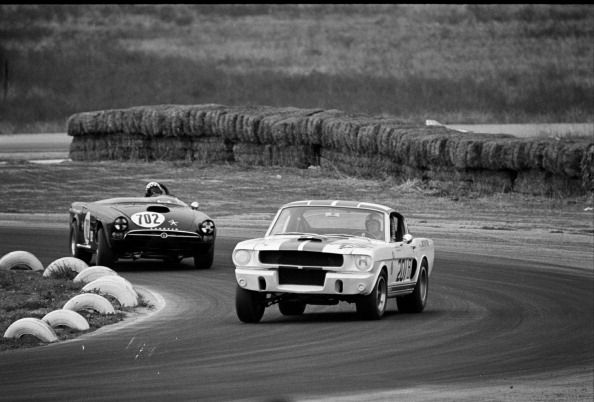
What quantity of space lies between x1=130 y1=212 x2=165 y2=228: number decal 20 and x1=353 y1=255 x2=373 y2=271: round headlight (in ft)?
16.7

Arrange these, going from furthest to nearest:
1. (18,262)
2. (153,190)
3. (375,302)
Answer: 1. (153,190)
2. (18,262)
3. (375,302)

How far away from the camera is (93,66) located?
58.5 metres

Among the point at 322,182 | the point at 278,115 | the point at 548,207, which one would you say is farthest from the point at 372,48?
the point at 548,207

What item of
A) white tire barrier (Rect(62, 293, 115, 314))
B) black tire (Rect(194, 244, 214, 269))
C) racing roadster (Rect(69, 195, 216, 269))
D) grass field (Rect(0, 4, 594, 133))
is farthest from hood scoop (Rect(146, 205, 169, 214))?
grass field (Rect(0, 4, 594, 133))

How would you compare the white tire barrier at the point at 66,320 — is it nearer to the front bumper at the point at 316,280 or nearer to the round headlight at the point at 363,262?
the front bumper at the point at 316,280

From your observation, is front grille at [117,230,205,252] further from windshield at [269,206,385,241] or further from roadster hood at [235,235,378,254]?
roadster hood at [235,235,378,254]

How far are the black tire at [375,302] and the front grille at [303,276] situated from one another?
464mm

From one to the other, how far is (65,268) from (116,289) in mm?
1992

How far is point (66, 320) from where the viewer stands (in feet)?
40.0

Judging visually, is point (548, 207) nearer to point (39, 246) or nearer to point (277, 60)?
point (39, 246)

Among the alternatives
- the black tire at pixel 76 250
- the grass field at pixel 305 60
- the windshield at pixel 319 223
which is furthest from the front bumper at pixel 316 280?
the grass field at pixel 305 60

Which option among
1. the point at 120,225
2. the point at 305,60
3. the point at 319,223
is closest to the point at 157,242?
the point at 120,225

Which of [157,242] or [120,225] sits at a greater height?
[120,225]

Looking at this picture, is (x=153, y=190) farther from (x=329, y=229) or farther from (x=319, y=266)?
(x=319, y=266)
